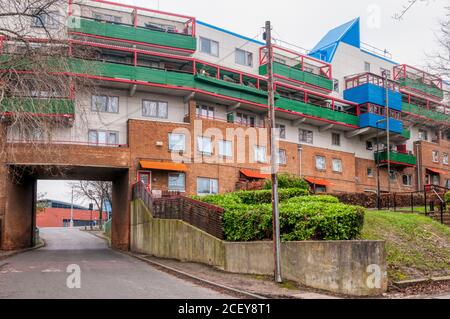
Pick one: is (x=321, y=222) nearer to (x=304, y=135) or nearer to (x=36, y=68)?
(x=36, y=68)

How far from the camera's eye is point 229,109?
134 ft

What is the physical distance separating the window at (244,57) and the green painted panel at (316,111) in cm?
478

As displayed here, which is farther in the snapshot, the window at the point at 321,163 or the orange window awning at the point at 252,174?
the window at the point at 321,163

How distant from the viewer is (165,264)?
21.6 meters

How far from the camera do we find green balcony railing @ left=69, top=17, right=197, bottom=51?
114ft

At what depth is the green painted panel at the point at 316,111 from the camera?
42.8m

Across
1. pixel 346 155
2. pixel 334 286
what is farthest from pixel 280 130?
pixel 334 286

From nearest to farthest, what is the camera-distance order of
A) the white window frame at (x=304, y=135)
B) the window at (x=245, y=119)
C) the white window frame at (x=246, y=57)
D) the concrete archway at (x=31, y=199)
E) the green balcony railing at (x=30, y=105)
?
the green balcony railing at (x=30, y=105) → the concrete archway at (x=31, y=199) → the window at (x=245, y=119) → the white window frame at (x=246, y=57) → the white window frame at (x=304, y=135)

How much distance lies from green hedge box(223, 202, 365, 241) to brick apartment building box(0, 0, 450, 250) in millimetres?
13497

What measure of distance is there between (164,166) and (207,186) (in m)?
4.04

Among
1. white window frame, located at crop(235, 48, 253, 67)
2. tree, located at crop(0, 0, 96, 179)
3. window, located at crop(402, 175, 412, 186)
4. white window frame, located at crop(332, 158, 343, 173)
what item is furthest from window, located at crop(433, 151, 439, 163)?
tree, located at crop(0, 0, 96, 179)

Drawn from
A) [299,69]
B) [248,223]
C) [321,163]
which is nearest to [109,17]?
[299,69]

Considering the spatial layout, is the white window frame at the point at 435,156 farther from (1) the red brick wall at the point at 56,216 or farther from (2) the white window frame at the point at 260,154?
(1) the red brick wall at the point at 56,216

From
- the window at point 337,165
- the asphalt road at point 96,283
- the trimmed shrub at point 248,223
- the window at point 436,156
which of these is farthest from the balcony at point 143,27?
the window at point 436,156
